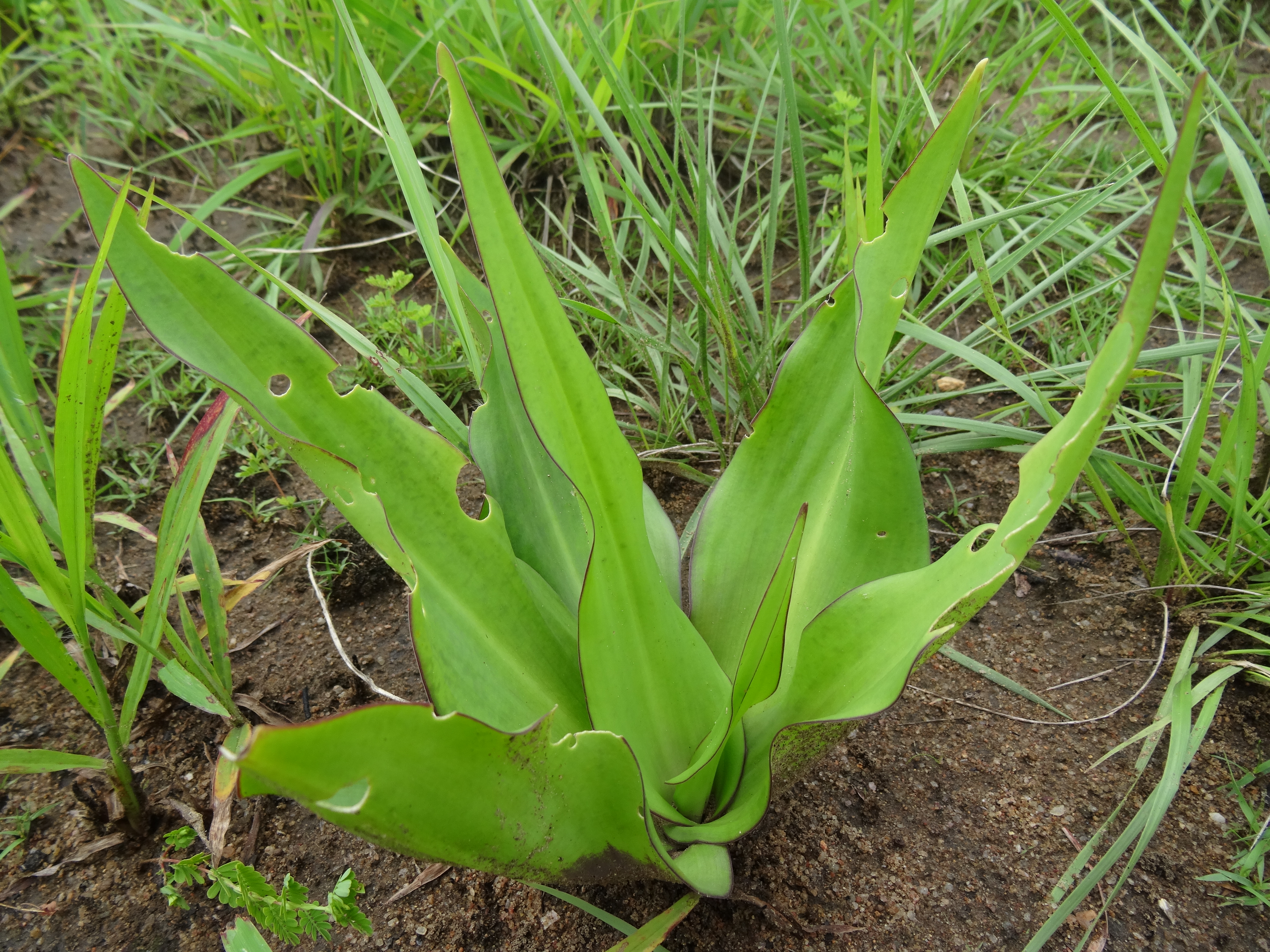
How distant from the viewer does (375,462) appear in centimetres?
68

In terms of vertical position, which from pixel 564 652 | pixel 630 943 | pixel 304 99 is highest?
pixel 304 99

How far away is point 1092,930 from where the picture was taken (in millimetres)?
748

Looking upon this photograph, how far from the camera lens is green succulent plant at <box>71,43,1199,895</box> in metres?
0.50

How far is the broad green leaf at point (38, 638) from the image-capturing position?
0.68 m

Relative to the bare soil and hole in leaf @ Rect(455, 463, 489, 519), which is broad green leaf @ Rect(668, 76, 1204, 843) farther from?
hole in leaf @ Rect(455, 463, 489, 519)

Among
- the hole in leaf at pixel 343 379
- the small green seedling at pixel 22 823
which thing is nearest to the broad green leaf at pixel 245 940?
the small green seedling at pixel 22 823

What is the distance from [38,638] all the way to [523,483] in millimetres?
471

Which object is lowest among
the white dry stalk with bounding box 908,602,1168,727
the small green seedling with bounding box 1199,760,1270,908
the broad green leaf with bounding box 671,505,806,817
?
the small green seedling with bounding box 1199,760,1270,908

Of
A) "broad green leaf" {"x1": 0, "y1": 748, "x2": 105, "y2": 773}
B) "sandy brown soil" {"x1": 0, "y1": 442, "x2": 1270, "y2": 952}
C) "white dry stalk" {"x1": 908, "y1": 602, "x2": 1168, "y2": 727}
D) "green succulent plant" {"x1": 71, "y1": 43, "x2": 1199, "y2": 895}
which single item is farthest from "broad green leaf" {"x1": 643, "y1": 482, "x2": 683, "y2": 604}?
"broad green leaf" {"x1": 0, "y1": 748, "x2": 105, "y2": 773}

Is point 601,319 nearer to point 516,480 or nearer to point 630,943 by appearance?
point 516,480

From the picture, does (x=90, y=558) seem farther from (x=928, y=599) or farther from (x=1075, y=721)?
(x=1075, y=721)

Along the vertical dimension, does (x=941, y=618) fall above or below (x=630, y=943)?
above

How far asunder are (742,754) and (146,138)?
80.7 inches

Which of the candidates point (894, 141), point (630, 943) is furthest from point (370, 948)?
point (894, 141)
